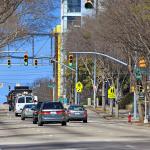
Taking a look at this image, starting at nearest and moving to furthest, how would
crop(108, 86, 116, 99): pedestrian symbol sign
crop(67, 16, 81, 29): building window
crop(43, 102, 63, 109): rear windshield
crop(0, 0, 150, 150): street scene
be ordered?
1. crop(0, 0, 150, 150): street scene
2. crop(43, 102, 63, 109): rear windshield
3. crop(108, 86, 116, 99): pedestrian symbol sign
4. crop(67, 16, 81, 29): building window

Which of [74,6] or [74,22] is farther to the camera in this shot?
[74,6]

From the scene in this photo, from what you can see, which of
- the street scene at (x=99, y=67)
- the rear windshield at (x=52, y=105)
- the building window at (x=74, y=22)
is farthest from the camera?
the building window at (x=74, y=22)

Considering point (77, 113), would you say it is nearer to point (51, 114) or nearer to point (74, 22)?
point (51, 114)

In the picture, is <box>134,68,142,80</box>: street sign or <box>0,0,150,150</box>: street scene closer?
<box>0,0,150,150</box>: street scene

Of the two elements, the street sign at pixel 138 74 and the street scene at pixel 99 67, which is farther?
the street sign at pixel 138 74

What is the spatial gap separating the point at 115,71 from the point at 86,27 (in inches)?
367

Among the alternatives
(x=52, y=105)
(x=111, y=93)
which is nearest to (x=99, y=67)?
(x=111, y=93)

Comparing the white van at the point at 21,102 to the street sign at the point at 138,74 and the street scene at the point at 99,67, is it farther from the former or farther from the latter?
the street sign at the point at 138,74

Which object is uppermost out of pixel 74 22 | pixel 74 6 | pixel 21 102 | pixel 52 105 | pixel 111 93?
pixel 74 6

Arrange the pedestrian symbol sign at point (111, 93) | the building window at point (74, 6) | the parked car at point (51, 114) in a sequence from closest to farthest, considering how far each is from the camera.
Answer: the parked car at point (51, 114)
the pedestrian symbol sign at point (111, 93)
the building window at point (74, 6)

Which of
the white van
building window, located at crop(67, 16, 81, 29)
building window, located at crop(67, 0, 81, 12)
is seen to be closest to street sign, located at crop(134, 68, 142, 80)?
the white van

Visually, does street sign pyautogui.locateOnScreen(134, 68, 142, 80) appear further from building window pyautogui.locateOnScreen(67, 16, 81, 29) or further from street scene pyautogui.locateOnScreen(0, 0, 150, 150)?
building window pyautogui.locateOnScreen(67, 16, 81, 29)

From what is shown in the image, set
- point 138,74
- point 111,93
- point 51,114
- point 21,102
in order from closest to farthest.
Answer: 1. point 51,114
2. point 138,74
3. point 111,93
4. point 21,102

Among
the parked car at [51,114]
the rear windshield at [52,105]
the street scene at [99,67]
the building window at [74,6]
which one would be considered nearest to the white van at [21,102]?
the street scene at [99,67]
